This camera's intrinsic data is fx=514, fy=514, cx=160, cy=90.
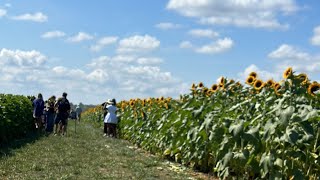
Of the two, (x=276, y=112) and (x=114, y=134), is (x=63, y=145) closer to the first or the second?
(x=114, y=134)

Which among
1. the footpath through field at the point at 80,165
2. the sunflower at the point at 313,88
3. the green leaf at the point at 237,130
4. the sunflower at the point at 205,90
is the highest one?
the sunflower at the point at 205,90

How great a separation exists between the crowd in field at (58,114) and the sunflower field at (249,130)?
678cm

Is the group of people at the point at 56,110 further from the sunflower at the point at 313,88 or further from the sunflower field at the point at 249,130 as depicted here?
the sunflower at the point at 313,88

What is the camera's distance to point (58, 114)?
64.9 ft

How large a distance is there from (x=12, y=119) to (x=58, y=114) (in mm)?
2868

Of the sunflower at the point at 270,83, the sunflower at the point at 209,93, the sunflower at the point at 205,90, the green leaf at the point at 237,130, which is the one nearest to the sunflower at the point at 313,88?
the sunflower at the point at 270,83

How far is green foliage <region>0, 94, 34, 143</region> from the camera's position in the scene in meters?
15.3

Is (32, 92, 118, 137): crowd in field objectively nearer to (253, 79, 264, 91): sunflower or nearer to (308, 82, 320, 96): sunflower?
(253, 79, 264, 91): sunflower

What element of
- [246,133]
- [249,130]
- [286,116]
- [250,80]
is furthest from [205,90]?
[286,116]

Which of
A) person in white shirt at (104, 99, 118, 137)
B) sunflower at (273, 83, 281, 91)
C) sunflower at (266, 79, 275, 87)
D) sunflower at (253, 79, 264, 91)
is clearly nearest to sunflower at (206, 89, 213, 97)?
sunflower at (253, 79, 264, 91)

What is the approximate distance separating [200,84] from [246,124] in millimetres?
4606

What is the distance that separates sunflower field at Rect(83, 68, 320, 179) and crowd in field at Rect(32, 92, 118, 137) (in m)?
6.78

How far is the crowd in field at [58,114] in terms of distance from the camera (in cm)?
1984

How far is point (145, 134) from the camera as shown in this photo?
15.9m
